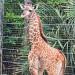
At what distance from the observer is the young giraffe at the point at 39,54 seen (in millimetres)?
2082

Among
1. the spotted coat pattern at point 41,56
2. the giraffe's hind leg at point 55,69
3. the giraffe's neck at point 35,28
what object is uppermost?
the giraffe's neck at point 35,28

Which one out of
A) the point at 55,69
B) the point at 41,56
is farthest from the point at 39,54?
the point at 55,69

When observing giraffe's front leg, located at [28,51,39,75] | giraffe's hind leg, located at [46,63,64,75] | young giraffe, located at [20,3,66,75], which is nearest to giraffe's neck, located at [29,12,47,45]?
young giraffe, located at [20,3,66,75]

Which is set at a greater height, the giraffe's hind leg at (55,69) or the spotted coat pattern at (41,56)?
the spotted coat pattern at (41,56)

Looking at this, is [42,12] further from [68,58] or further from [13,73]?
[13,73]

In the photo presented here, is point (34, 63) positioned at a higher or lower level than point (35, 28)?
lower

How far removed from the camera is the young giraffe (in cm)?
208

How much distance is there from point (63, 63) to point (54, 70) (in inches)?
6.1

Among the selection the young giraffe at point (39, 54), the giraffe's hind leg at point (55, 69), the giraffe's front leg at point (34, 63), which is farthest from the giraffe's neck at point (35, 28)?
the giraffe's hind leg at point (55, 69)

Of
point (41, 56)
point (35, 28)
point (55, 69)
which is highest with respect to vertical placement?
point (35, 28)

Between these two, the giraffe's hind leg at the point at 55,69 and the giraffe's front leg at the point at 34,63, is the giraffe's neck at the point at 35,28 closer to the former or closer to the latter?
the giraffe's front leg at the point at 34,63

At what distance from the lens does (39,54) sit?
6.89 ft

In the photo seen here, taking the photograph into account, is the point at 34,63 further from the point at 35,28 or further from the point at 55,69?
the point at 35,28

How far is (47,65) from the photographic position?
2086 mm
